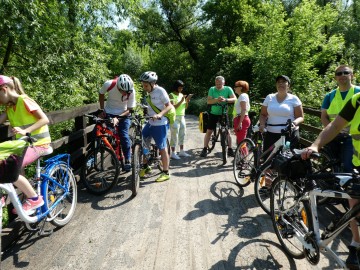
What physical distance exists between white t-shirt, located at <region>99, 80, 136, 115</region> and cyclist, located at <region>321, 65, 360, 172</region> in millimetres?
3127

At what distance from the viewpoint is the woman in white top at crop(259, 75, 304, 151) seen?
4.33m

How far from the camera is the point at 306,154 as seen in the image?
2578 mm

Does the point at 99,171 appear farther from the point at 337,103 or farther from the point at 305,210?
the point at 337,103

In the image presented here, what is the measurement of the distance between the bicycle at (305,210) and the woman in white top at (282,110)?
1.22m

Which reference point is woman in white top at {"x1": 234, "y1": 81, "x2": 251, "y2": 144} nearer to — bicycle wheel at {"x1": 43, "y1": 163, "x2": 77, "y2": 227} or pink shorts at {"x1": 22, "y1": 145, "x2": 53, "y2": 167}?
bicycle wheel at {"x1": 43, "y1": 163, "x2": 77, "y2": 227}

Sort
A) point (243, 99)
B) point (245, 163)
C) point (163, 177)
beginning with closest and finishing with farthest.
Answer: point (245, 163) < point (163, 177) < point (243, 99)

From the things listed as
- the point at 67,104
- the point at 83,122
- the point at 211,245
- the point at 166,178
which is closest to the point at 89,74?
the point at 67,104

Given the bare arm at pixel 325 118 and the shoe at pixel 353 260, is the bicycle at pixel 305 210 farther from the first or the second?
the bare arm at pixel 325 118

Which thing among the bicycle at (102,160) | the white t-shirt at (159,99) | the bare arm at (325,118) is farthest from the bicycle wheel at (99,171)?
the bare arm at (325,118)

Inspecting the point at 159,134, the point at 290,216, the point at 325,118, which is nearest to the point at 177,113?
the point at 159,134

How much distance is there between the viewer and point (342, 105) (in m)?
4.01

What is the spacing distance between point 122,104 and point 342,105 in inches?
134

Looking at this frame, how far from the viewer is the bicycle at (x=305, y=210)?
2379 mm

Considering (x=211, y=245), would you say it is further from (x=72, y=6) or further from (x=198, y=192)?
(x=72, y=6)
